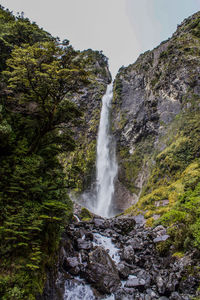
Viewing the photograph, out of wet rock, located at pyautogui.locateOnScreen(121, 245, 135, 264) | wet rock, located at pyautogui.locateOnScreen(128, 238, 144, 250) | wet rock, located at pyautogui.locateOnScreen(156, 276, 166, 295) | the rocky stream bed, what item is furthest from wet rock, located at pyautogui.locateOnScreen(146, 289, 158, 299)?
wet rock, located at pyautogui.locateOnScreen(128, 238, 144, 250)

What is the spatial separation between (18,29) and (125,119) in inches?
962

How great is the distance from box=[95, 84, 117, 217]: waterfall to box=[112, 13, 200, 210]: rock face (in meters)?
1.31

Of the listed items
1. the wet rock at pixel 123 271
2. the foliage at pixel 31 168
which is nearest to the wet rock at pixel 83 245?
the wet rock at pixel 123 271

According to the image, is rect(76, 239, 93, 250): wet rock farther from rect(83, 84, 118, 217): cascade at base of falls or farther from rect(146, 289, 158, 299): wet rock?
rect(83, 84, 118, 217): cascade at base of falls

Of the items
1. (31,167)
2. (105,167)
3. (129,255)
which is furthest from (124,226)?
(105,167)

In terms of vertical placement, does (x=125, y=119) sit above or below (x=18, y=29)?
above

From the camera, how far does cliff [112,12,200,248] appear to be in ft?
60.3

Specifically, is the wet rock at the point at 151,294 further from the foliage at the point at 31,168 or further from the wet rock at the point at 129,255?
the foliage at the point at 31,168

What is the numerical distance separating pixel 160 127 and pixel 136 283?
2210cm

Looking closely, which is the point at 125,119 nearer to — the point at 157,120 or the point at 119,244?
the point at 157,120

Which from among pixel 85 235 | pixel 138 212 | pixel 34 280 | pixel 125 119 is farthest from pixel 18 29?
pixel 125 119

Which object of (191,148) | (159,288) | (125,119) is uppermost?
(125,119)

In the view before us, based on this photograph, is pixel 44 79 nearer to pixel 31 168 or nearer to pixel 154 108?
pixel 31 168

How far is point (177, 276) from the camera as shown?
20.6 ft
